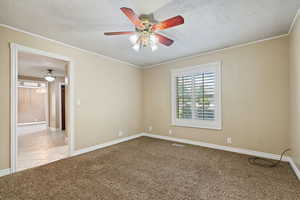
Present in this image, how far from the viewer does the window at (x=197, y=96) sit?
11.5 ft

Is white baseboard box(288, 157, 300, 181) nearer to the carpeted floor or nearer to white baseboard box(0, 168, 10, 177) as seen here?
the carpeted floor

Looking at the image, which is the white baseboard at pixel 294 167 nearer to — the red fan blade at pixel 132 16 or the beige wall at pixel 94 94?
the red fan blade at pixel 132 16

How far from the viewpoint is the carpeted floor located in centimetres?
180

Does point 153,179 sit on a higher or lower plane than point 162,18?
lower

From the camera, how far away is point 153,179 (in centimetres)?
217

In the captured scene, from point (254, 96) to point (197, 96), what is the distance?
1.27 meters

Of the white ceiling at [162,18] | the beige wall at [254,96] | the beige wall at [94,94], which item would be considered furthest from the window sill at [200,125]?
the white ceiling at [162,18]

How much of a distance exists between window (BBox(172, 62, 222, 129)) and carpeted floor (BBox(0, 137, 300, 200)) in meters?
0.99

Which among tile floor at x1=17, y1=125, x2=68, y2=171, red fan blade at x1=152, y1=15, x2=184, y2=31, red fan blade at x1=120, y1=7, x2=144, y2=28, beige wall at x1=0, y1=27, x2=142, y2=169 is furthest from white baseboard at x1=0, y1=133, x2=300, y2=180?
red fan blade at x1=120, y1=7, x2=144, y2=28

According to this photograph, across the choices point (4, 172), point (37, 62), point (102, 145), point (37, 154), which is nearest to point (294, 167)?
point (102, 145)

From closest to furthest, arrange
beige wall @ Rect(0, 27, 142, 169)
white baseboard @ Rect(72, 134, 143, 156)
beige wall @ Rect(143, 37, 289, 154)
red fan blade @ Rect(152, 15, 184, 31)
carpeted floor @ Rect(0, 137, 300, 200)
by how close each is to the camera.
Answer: red fan blade @ Rect(152, 15, 184, 31), carpeted floor @ Rect(0, 137, 300, 200), beige wall @ Rect(0, 27, 142, 169), beige wall @ Rect(143, 37, 289, 154), white baseboard @ Rect(72, 134, 143, 156)

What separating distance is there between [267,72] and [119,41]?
3.19 metres

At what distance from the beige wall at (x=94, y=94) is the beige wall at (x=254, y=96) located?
83.3 inches

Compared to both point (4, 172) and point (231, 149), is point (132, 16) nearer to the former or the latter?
point (4, 172)
